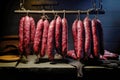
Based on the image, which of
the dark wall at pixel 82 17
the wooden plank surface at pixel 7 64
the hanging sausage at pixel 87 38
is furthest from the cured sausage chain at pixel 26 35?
the dark wall at pixel 82 17

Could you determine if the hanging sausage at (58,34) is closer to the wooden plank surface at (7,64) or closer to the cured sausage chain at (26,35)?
the cured sausage chain at (26,35)

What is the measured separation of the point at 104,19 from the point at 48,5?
1.20 metres

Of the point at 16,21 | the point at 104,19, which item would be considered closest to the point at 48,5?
the point at 16,21

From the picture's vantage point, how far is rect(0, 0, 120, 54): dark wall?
5281 millimetres

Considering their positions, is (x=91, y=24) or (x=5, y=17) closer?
(x=91, y=24)

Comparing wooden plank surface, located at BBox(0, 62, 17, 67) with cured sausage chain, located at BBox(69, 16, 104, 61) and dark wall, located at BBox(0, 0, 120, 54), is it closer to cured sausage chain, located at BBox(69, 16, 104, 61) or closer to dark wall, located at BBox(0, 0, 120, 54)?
cured sausage chain, located at BBox(69, 16, 104, 61)

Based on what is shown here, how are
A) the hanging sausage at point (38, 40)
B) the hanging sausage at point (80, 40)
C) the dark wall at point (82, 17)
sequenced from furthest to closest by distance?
the dark wall at point (82, 17), the hanging sausage at point (38, 40), the hanging sausage at point (80, 40)

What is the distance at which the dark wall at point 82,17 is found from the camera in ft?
17.3

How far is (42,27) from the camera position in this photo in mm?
4172

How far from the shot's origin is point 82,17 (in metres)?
5.34

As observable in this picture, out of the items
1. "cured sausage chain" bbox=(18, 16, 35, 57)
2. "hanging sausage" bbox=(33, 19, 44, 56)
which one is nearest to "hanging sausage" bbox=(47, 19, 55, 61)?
"hanging sausage" bbox=(33, 19, 44, 56)

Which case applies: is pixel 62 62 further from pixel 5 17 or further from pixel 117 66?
pixel 5 17

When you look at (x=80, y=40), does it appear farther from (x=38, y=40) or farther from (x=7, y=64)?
(x=7, y=64)

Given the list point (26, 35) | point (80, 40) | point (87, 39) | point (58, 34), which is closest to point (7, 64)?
point (26, 35)
